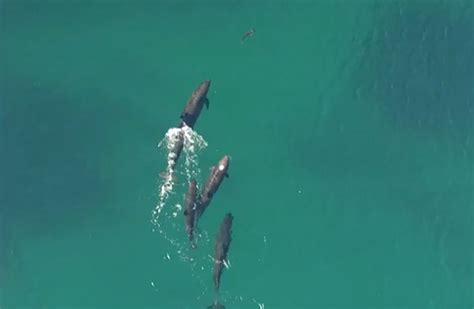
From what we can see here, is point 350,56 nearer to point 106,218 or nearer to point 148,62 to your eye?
point 148,62

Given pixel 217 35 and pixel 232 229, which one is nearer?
pixel 232 229

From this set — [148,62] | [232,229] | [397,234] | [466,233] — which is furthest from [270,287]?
[148,62]

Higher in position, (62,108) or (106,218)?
(62,108)

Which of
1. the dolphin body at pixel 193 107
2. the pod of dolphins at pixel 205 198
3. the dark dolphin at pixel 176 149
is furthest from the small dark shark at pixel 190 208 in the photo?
the dolphin body at pixel 193 107

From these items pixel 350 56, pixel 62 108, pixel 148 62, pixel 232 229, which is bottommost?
pixel 232 229

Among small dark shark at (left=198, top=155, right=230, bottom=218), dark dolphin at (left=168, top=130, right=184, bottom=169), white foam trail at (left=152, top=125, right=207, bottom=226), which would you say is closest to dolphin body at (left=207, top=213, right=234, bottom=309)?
small dark shark at (left=198, top=155, right=230, bottom=218)

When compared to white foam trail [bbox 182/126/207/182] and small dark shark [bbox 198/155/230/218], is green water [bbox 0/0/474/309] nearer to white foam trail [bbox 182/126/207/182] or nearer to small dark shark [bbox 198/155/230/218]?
white foam trail [bbox 182/126/207/182]
